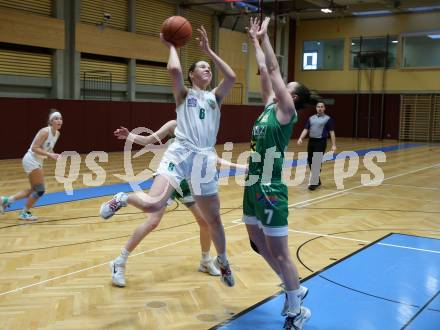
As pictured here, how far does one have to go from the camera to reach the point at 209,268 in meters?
5.01

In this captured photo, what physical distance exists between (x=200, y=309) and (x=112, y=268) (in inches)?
40.8

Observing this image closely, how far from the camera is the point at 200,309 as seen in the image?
13.3 feet

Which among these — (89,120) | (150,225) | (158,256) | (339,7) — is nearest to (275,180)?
(150,225)

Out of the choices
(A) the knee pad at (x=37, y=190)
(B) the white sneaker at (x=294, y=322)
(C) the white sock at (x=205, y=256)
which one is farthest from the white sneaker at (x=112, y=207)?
(A) the knee pad at (x=37, y=190)

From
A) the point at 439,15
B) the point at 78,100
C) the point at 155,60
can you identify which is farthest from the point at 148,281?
the point at 439,15

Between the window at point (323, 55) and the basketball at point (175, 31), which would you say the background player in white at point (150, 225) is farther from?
the window at point (323, 55)

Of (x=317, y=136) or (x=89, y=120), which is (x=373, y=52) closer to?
(x=89, y=120)

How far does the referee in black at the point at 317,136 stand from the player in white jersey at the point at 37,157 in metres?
5.21

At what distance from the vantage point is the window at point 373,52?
87.6ft

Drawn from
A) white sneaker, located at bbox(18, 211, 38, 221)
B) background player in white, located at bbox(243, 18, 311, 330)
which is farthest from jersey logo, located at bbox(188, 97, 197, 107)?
white sneaker, located at bbox(18, 211, 38, 221)

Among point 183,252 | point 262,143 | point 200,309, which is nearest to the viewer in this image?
point 262,143

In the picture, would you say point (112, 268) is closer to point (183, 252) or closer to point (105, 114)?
point (183, 252)

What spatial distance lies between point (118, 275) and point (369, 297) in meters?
2.17

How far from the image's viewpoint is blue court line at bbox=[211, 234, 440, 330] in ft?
12.5
